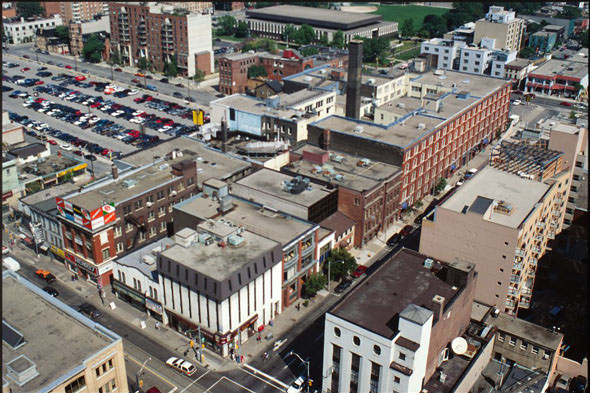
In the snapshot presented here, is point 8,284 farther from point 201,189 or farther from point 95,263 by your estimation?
point 201,189

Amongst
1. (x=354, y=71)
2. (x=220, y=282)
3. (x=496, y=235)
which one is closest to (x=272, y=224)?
(x=220, y=282)

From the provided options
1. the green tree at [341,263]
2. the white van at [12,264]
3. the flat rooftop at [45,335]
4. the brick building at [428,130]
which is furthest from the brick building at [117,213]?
the brick building at [428,130]

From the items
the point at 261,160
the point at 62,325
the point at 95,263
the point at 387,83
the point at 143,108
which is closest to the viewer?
the point at 62,325

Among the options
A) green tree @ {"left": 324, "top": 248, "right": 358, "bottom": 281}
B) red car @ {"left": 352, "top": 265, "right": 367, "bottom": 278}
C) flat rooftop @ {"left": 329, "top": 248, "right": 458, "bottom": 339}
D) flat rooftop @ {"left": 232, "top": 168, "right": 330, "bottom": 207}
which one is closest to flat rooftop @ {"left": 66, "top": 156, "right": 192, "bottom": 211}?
flat rooftop @ {"left": 232, "top": 168, "right": 330, "bottom": 207}

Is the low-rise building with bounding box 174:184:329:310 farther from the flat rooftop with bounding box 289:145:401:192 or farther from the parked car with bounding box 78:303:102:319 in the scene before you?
the parked car with bounding box 78:303:102:319

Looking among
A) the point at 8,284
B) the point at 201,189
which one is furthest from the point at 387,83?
the point at 8,284

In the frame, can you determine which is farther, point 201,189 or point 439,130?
point 439,130
